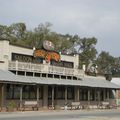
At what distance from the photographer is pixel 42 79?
48688 mm

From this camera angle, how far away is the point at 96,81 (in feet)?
204

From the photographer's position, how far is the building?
45375mm

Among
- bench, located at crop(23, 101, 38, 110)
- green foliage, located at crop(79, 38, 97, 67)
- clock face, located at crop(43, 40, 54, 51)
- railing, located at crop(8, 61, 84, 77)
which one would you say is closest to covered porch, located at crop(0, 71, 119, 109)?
bench, located at crop(23, 101, 38, 110)

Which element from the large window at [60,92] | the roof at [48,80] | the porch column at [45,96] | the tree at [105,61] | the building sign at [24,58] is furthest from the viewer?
the tree at [105,61]

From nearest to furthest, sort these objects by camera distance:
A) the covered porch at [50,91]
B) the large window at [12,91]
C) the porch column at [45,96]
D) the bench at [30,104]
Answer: the bench at [30,104] < the covered porch at [50,91] < the large window at [12,91] < the porch column at [45,96]

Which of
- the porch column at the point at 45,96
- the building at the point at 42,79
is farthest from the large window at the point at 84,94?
the porch column at the point at 45,96

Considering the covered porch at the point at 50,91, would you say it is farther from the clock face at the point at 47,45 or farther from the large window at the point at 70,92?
the clock face at the point at 47,45

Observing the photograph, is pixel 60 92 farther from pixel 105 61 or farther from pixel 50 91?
pixel 105 61

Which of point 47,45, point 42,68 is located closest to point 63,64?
point 47,45

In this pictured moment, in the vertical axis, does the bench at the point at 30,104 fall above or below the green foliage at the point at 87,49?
below

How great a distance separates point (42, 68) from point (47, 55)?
3411 mm

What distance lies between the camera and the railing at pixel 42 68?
46.0 metres

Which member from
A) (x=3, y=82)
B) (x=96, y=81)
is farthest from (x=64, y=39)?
(x=3, y=82)

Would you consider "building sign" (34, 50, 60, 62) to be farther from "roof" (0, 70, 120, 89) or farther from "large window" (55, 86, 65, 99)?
"large window" (55, 86, 65, 99)
